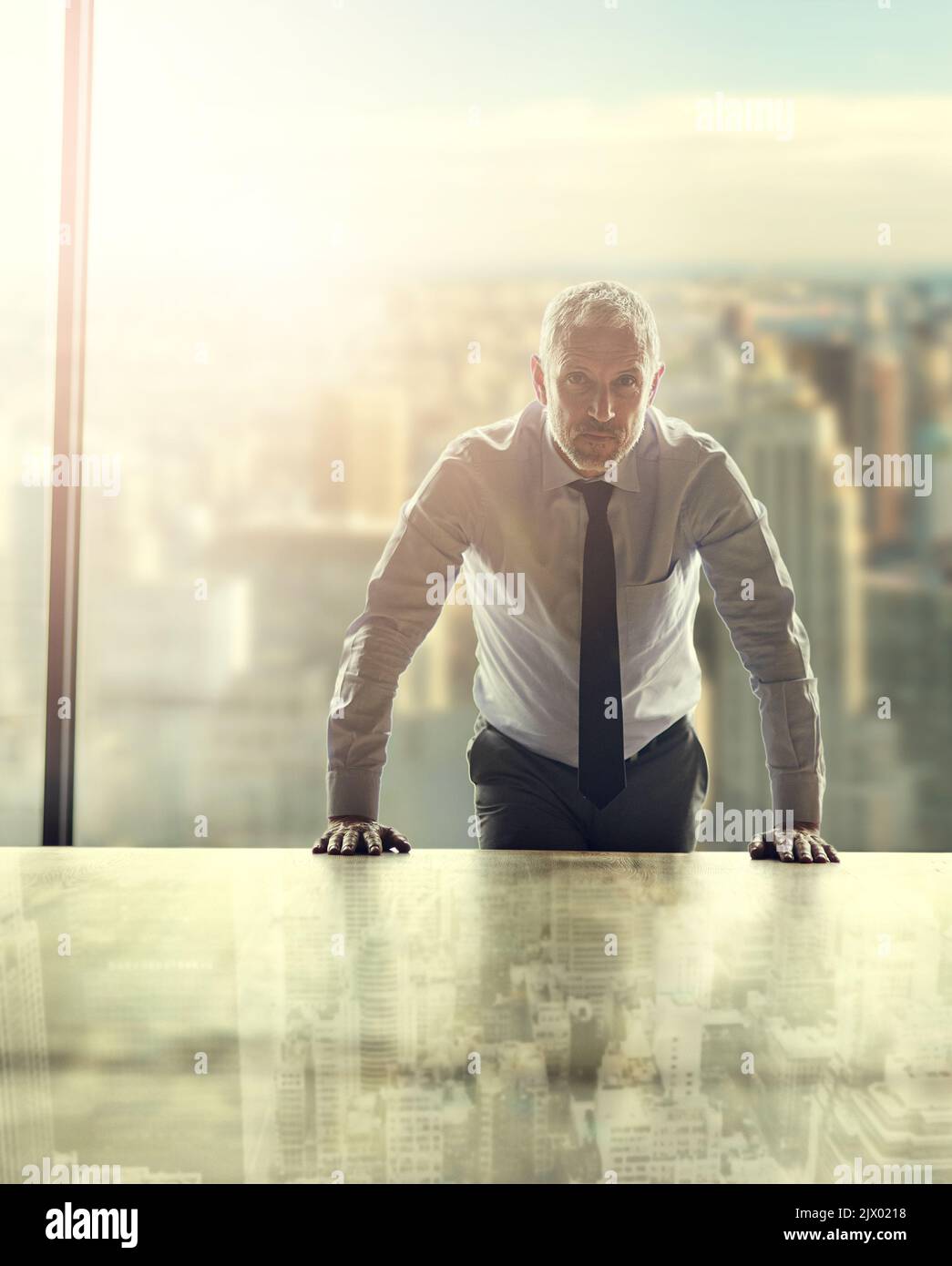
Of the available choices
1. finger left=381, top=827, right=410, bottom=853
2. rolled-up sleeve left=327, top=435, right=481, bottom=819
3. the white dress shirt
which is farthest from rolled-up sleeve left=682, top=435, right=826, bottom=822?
finger left=381, top=827, right=410, bottom=853

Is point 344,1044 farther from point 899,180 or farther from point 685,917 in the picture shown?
point 899,180

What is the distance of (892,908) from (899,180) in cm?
308

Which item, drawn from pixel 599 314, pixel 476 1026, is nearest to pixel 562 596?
pixel 599 314

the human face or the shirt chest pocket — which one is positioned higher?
the human face

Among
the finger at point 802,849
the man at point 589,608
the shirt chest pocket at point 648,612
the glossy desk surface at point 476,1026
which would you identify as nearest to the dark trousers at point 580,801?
the man at point 589,608

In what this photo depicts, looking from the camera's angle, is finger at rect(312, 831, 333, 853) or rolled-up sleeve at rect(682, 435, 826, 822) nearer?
finger at rect(312, 831, 333, 853)

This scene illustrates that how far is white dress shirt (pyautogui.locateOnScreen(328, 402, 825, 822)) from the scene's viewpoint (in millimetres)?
1728

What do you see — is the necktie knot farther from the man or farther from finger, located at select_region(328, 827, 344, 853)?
finger, located at select_region(328, 827, 344, 853)

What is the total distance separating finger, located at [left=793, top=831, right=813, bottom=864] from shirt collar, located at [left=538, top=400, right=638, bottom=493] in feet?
2.24

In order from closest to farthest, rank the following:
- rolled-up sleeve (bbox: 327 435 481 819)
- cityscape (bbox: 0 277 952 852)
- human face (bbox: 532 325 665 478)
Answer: rolled-up sleeve (bbox: 327 435 481 819)
human face (bbox: 532 325 665 478)
cityscape (bbox: 0 277 952 852)

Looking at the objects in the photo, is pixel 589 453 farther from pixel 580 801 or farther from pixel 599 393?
pixel 580 801

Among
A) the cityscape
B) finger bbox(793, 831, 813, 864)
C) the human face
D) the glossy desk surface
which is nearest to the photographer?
the glossy desk surface
